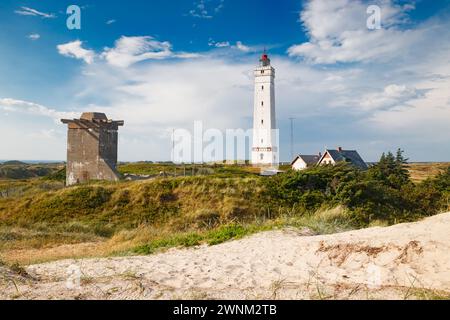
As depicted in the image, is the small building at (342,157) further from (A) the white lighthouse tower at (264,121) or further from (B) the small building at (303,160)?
(A) the white lighthouse tower at (264,121)

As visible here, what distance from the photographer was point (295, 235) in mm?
9117

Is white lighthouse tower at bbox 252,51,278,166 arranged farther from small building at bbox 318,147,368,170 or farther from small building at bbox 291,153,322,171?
small building at bbox 318,147,368,170

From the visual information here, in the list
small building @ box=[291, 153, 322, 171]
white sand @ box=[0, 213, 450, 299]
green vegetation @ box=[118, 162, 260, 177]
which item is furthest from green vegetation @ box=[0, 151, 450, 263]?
small building @ box=[291, 153, 322, 171]

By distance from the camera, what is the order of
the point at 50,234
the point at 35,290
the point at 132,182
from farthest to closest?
the point at 132,182 < the point at 50,234 < the point at 35,290

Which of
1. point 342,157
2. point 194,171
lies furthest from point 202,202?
point 342,157

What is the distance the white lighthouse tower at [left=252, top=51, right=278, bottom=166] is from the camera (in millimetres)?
48312

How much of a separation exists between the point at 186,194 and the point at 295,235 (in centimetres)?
1318

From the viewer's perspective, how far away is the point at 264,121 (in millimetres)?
48969

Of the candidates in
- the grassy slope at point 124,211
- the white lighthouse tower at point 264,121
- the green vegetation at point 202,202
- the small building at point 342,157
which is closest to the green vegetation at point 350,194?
the green vegetation at point 202,202

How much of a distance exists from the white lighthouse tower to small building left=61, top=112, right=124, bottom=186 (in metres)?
26.2

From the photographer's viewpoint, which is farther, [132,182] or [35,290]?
[132,182]

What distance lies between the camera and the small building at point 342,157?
42188 millimetres
